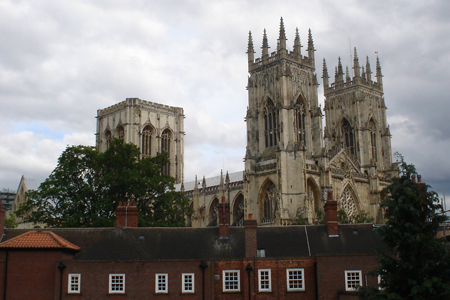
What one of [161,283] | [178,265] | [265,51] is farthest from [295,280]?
[265,51]

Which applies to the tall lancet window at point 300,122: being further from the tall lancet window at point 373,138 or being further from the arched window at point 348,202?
the tall lancet window at point 373,138

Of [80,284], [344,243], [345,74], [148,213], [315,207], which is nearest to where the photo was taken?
[80,284]

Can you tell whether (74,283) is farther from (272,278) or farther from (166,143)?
(166,143)

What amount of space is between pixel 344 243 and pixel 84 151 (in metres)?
26.2

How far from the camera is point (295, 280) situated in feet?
98.7

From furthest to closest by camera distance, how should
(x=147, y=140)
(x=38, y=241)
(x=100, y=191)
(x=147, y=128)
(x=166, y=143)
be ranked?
(x=166, y=143)
(x=147, y=128)
(x=147, y=140)
(x=100, y=191)
(x=38, y=241)

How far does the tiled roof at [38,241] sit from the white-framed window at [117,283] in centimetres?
273

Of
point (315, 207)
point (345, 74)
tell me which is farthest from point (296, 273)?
point (345, 74)

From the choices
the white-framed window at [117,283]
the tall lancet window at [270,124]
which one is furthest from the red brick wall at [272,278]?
the tall lancet window at [270,124]

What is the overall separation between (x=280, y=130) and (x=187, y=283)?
1446 inches

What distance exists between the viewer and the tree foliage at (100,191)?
4638 centimetres

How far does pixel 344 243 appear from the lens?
3166 centimetres

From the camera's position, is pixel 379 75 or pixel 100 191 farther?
pixel 379 75

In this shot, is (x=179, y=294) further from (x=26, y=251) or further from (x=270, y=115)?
(x=270, y=115)
